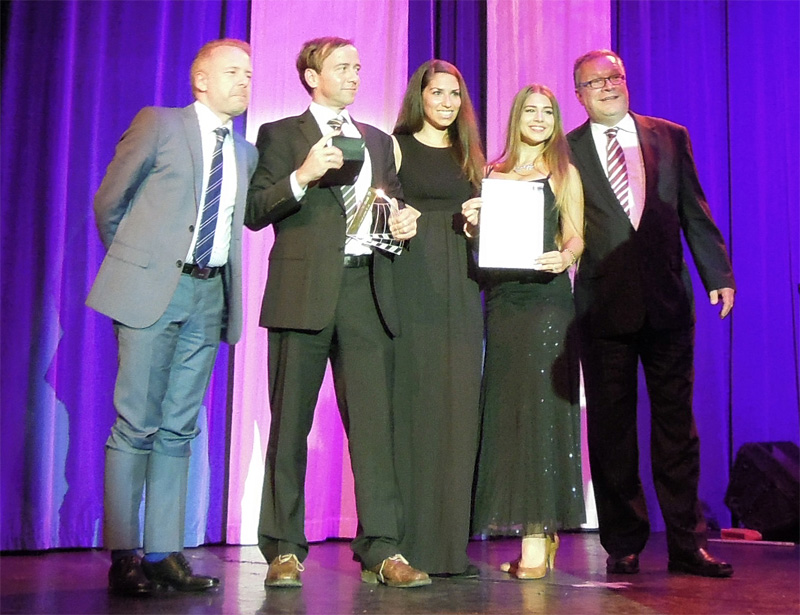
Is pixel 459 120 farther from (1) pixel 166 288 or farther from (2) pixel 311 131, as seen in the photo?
(1) pixel 166 288

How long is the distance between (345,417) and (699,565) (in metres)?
1.27

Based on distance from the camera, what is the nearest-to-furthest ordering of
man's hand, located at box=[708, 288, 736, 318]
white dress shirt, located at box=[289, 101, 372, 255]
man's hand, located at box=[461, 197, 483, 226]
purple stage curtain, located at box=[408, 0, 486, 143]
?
white dress shirt, located at box=[289, 101, 372, 255] → man's hand, located at box=[461, 197, 483, 226] → man's hand, located at box=[708, 288, 736, 318] → purple stage curtain, located at box=[408, 0, 486, 143]

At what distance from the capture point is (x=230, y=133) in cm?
278

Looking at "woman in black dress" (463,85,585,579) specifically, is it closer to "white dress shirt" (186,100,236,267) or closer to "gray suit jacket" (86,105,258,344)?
"white dress shirt" (186,100,236,267)

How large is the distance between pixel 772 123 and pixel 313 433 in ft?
9.85

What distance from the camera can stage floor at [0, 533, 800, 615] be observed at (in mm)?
2342

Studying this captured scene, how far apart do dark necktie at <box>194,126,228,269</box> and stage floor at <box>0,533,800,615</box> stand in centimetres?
95

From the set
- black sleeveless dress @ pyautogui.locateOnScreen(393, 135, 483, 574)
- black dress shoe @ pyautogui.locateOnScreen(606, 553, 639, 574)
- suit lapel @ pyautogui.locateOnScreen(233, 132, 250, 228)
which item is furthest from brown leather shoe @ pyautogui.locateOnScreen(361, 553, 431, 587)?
suit lapel @ pyautogui.locateOnScreen(233, 132, 250, 228)

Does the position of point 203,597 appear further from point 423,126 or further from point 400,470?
point 423,126

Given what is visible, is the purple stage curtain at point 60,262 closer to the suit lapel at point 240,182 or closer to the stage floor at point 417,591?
the stage floor at point 417,591

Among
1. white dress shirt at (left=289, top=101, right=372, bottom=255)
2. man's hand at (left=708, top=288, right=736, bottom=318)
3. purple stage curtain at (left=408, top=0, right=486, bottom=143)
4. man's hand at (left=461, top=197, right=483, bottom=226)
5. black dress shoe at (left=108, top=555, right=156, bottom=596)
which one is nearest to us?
black dress shoe at (left=108, top=555, right=156, bottom=596)

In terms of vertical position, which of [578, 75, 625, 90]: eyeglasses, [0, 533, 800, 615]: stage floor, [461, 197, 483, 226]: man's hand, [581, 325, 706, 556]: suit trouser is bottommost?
[0, 533, 800, 615]: stage floor

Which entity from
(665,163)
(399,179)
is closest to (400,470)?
(399,179)

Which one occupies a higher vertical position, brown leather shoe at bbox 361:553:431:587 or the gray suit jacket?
the gray suit jacket
